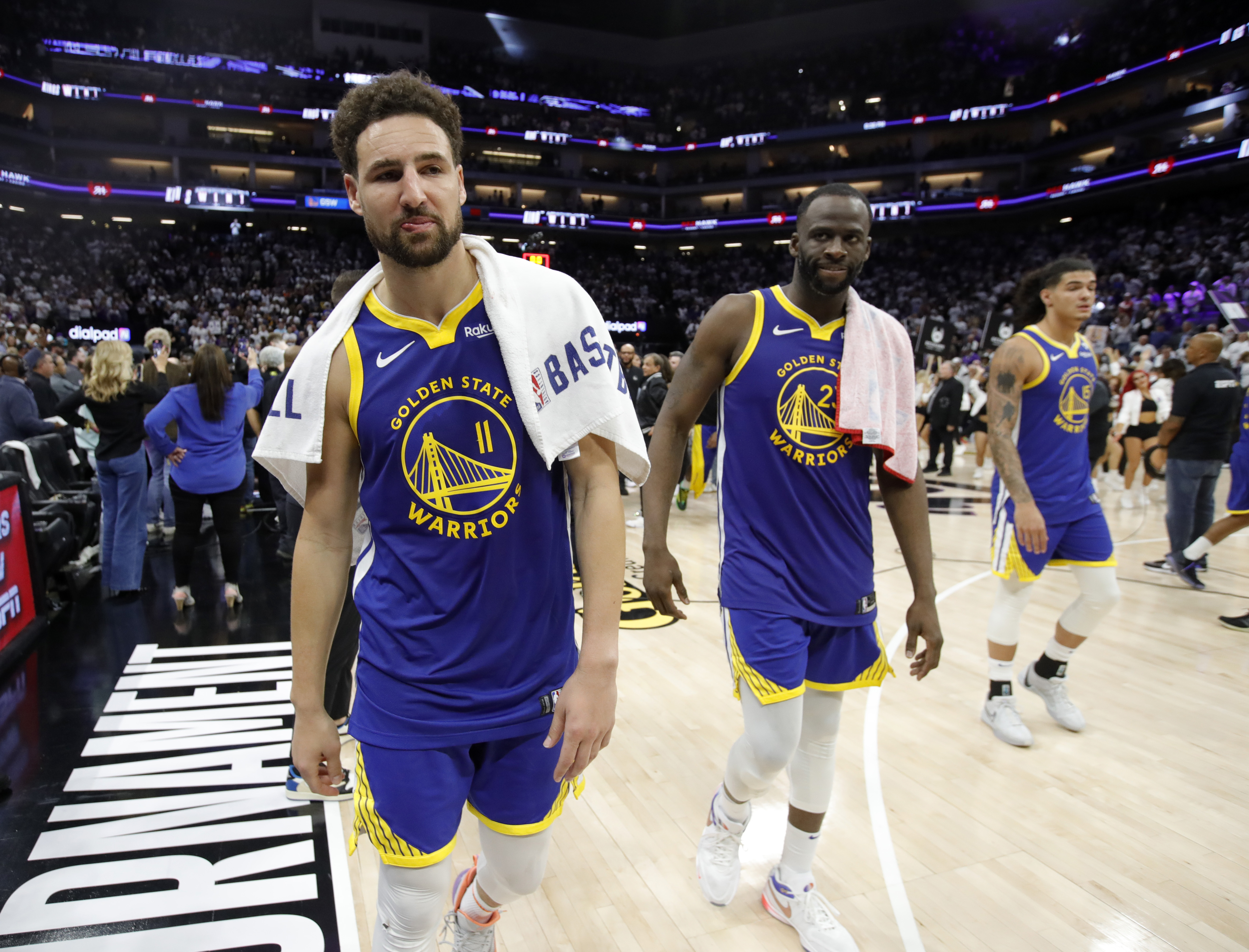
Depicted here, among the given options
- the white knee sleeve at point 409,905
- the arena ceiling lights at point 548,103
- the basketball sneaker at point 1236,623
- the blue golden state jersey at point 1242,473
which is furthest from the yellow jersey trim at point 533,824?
the arena ceiling lights at point 548,103

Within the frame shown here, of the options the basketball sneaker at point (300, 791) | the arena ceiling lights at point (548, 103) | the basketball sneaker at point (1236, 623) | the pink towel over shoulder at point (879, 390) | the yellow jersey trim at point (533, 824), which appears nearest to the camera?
the yellow jersey trim at point (533, 824)

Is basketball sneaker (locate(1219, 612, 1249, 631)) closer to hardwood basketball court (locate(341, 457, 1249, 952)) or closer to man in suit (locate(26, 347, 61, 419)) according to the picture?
hardwood basketball court (locate(341, 457, 1249, 952))

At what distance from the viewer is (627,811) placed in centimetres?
306

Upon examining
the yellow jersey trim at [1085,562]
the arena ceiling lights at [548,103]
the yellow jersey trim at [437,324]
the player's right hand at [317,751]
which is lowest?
the yellow jersey trim at [1085,562]

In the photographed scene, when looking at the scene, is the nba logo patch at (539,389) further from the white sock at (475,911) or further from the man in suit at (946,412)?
the man in suit at (946,412)

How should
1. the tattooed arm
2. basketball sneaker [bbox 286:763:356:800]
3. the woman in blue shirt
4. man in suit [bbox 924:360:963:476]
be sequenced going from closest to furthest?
basketball sneaker [bbox 286:763:356:800] → the tattooed arm → the woman in blue shirt → man in suit [bbox 924:360:963:476]

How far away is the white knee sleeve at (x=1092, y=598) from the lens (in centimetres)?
362

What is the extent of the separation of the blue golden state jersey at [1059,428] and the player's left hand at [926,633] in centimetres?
166

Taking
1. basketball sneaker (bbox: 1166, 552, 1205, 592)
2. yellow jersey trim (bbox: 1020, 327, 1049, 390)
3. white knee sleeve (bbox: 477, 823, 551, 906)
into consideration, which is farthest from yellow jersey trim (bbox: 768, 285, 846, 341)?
basketball sneaker (bbox: 1166, 552, 1205, 592)

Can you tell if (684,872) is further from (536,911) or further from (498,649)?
(498,649)

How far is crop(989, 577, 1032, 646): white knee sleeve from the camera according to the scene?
3762 mm

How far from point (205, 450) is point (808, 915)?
14.6ft

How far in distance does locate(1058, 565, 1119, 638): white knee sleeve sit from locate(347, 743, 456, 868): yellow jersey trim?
3.30 metres

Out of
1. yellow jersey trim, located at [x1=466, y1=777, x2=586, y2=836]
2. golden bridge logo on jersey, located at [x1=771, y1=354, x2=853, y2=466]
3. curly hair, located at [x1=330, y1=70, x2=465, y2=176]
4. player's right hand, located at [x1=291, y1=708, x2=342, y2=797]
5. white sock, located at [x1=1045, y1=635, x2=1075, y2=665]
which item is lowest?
white sock, located at [x1=1045, y1=635, x2=1075, y2=665]
